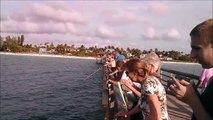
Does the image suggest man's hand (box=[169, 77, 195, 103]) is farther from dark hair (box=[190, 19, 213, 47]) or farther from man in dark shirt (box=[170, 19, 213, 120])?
dark hair (box=[190, 19, 213, 47])

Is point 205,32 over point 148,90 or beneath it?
over

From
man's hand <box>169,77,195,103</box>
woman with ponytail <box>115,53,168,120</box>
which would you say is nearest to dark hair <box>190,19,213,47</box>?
man's hand <box>169,77,195,103</box>

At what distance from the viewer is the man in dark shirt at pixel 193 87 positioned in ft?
7.01

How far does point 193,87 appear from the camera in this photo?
2299 millimetres

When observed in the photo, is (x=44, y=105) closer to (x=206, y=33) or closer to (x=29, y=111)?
(x=29, y=111)

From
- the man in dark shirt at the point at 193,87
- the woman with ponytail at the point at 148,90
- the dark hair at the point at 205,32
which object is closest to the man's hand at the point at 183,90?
the man in dark shirt at the point at 193,87

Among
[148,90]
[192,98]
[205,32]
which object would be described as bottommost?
[148,90]

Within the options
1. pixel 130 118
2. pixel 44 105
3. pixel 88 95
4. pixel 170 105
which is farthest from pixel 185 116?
pixel 88 95

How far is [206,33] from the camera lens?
2.13 m

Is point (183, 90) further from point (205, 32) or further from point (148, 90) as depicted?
point (148, 90)

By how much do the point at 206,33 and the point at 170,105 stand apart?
9398mm

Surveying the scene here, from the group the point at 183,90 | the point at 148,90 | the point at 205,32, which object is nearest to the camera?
the point at 205,32

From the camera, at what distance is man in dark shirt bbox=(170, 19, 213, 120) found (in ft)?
7.01

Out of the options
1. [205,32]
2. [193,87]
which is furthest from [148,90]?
[205,32]
